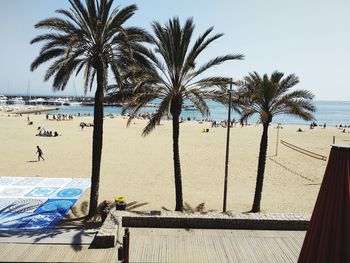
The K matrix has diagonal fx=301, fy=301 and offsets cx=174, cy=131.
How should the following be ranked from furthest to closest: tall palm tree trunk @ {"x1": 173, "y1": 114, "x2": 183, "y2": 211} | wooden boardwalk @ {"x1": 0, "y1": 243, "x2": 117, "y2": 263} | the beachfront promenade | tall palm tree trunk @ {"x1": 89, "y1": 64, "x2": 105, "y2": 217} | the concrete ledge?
1. tall palm tree trunk @ {"x1": 173, "y1": 114, "x2": 183, "y2": 211}
2. tall palm tree trunk @ {"x1": 89, "y1": 64, "x2": 105, "y2": 217}
3. the concrete ledge
4. the beachfront promenade
5. wooden boardwalk @ {"x1": 0, "y1": 243, "x2": 117, "y2": 263}

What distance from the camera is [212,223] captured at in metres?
9.95

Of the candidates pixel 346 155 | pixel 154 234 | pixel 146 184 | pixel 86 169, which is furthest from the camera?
pixel 86 169

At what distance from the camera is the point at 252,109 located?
1441cm

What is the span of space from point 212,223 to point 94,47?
8302mm

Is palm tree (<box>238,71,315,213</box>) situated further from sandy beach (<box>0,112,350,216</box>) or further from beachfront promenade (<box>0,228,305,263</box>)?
beachfront promenade (<box>0,228,305,263</box>)

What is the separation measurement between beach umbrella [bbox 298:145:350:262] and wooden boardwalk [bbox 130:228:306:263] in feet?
14.5

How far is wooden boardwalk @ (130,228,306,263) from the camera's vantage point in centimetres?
821

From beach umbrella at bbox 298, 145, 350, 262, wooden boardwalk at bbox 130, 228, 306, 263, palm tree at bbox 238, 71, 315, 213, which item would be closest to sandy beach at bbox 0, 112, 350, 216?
palm tree at bbox 238, 71, 315, 213

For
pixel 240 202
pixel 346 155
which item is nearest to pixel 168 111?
pixel 240 202

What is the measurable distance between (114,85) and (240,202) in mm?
8880

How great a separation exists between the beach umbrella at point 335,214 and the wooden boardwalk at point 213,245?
14.5ft

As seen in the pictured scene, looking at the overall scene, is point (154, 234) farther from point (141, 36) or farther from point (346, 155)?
point (141, 36)

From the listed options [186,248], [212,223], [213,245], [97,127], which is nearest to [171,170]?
[97,127]

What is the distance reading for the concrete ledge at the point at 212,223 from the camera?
9.91 m
